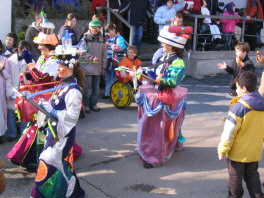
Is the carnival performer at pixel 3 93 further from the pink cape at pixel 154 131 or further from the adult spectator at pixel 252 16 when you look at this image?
the adult spectator at pixel 252 16

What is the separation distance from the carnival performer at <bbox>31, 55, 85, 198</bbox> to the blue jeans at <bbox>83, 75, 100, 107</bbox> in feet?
11.9

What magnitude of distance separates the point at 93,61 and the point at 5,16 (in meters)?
3.29

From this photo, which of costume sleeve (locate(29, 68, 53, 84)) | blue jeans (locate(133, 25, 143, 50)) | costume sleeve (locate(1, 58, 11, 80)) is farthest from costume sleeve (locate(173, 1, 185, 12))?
costume sleeve (locate(29, 68, 53, 84))

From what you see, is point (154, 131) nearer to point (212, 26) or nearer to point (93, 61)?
point (93, 61)

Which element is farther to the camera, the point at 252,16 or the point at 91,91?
the point at 252,16

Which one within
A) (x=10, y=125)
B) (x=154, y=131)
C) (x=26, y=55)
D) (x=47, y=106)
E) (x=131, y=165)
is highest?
(x=26, y=55)

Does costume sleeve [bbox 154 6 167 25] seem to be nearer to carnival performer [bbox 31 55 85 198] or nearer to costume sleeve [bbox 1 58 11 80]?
costume sleeve [bbox 1 58 11 80]

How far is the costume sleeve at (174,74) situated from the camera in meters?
5.27

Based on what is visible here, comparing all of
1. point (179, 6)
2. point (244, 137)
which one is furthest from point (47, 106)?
point (179, 6)

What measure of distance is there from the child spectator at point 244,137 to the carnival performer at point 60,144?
1.60 meters

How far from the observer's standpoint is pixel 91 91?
27.0 feet

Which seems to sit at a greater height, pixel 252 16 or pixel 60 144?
pixel 252 16

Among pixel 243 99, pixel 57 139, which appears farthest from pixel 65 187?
pixel 243 99

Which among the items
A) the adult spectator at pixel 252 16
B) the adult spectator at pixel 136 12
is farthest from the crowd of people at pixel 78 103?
the adult spectator at pixel 252 16
